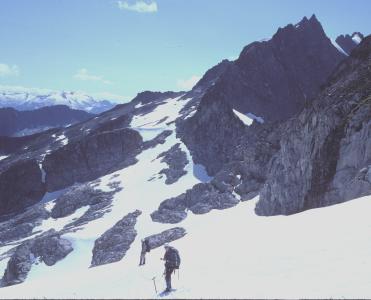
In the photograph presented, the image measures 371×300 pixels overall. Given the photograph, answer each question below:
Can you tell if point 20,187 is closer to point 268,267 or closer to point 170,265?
point 170,265

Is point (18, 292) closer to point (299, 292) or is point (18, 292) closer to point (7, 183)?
point (299, 292)

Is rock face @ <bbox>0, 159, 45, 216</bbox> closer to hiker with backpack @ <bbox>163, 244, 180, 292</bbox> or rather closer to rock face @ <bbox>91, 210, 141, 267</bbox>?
rock face @ <bbox>91, 210, 141, 267</bbox>

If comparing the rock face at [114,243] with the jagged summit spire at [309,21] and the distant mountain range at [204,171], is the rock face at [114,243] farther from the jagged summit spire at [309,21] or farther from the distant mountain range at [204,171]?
the jagged summit spire at [309,21]

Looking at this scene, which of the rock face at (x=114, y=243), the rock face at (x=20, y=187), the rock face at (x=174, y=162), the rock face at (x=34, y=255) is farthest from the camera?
the rock face at (x=20, y=187)

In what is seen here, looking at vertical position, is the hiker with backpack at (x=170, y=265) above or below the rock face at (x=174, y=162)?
below

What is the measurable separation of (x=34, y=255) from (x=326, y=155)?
60698 millimetres

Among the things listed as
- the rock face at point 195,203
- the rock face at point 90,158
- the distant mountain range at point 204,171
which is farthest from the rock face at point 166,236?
the rock face at point 90,158

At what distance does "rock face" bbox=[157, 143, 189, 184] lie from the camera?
11100 cm

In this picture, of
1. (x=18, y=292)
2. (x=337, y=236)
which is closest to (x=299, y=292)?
(x=337, y=236)

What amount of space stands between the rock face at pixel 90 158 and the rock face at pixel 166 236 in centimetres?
6633

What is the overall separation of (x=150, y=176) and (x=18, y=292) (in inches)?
3381

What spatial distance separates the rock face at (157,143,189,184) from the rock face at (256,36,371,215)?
4748 cm

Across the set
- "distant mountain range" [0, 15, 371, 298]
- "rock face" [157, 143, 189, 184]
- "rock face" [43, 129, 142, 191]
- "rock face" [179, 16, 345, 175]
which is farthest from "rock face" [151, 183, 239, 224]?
"rock face" [43, 129, 142, 191]

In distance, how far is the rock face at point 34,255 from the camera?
261ft
